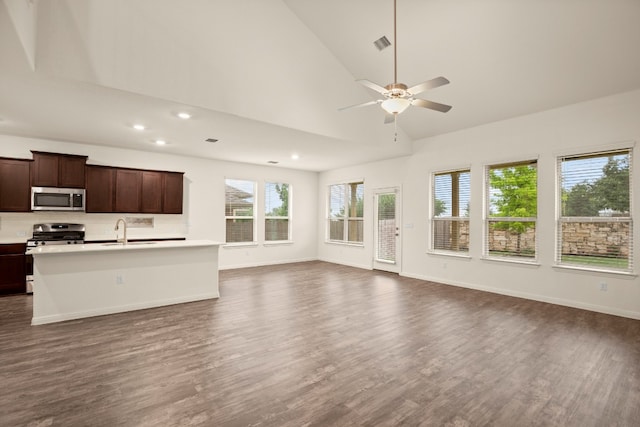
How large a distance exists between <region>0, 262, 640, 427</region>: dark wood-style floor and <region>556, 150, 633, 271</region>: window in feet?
2.80

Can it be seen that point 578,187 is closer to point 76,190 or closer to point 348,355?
point 348,355

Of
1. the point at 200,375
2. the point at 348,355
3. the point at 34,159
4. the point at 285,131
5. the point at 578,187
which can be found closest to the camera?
the point at 200,375

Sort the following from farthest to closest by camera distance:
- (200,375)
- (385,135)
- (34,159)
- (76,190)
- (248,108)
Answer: (385,135) → (76,190) → (34,159) → (248,108) → (200,375)

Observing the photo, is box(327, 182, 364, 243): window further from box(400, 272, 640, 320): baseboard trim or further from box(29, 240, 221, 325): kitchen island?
box(29, 240, 221, 325): kitchen island

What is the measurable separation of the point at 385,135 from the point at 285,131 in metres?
2.30

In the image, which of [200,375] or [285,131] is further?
[285,131]

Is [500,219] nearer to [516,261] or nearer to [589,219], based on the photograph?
[516,261]

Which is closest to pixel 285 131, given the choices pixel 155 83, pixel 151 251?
pixel 155 83

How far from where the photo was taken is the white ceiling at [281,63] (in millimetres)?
3326

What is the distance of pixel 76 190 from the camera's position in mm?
5770

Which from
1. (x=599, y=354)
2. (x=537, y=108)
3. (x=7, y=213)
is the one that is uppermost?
(x=537, y=108)

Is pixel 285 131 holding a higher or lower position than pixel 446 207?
higher

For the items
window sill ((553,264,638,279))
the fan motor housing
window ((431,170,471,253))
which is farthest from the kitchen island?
window sill ((553,264,638,279))

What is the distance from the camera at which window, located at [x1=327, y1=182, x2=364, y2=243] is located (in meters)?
8.45
